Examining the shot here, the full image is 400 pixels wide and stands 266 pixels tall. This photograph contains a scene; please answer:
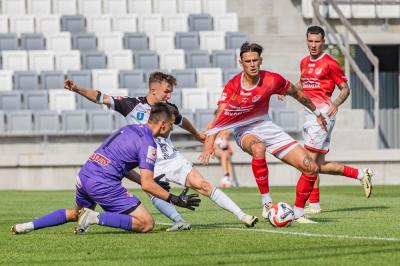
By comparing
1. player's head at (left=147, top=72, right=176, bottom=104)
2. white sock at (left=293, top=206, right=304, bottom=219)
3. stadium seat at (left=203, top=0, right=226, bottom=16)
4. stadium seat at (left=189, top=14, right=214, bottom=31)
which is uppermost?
stadium seat at (left=203, top=0, right=226, bottom=16)

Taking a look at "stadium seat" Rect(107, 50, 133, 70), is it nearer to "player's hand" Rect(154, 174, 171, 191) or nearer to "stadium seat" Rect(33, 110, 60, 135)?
"stadium seat" Rect(33, 110, 60, 135)

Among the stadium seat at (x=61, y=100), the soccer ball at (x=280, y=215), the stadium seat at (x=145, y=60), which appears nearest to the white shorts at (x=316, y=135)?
the soccer ball at (x=280, y=215)

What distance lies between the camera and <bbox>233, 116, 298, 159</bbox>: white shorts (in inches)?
505

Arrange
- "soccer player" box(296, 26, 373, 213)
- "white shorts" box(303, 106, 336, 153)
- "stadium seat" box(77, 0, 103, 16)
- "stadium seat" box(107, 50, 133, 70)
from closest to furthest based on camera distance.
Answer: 1. "soccer player" box(296, 26, 373, 213)
2. "white shorts" box(303, 106, 336, 153)
3. "stadium seat" box(107, 50, 133, 70)
4. "stadium seat" box(77, 0, 103, 16)

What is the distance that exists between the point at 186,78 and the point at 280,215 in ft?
56.9

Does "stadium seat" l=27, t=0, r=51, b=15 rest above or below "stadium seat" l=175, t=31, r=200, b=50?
above

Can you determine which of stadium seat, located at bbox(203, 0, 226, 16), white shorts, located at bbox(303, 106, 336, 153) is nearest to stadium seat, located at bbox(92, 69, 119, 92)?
stadium seat, located at bbox(203, 0, 226, 16)

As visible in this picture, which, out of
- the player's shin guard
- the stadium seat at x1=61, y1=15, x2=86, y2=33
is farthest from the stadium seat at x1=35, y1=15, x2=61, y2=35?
the player's shin guard

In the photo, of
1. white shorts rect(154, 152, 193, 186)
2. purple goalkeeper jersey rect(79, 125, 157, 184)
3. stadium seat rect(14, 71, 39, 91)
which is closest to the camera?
purple goalkeeper jersey rect(79, 125, 157, 184)

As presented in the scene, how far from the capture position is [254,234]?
10781mm

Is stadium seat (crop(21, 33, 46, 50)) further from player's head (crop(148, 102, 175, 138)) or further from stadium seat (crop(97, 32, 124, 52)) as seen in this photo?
player's head (crop(148, 102, 175, 138))

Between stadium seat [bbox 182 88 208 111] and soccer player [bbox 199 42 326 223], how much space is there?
1484cm

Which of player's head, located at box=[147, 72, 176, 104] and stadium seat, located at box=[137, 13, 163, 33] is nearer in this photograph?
player's head, located at box=[147, 72, 176, 104]

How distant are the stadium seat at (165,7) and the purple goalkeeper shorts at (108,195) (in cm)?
2069
